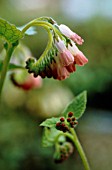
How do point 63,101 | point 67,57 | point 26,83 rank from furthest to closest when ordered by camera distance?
point 63,101, point 26,83, point 67,57

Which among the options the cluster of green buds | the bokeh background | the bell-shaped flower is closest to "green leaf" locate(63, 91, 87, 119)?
the cluster of green buds

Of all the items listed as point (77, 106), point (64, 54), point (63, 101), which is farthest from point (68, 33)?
point (63, 101)

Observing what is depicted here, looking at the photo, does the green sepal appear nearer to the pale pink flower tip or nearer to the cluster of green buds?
the cluster of green buds

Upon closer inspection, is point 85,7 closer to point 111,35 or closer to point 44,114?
point 111,35

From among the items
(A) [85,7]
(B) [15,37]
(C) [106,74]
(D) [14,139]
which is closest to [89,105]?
(C) [106,74]

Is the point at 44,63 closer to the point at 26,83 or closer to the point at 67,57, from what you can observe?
the point at 67,57

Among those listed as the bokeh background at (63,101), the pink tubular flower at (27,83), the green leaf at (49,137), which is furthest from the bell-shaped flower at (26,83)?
the bokeh background at (63,101)

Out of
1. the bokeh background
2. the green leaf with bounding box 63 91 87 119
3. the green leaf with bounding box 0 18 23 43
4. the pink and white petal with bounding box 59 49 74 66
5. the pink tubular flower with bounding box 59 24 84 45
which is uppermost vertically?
the bokeh background

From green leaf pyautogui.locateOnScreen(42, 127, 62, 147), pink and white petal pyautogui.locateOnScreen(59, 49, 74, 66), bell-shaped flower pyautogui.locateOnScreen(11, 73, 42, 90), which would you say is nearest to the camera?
pink and white petal pyautogui.locateOnScreen(59, 49, 74, 66)

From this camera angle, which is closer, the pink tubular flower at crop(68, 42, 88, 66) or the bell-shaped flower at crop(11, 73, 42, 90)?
the pink tubular flower at crop(68, 42, 88, 66)
